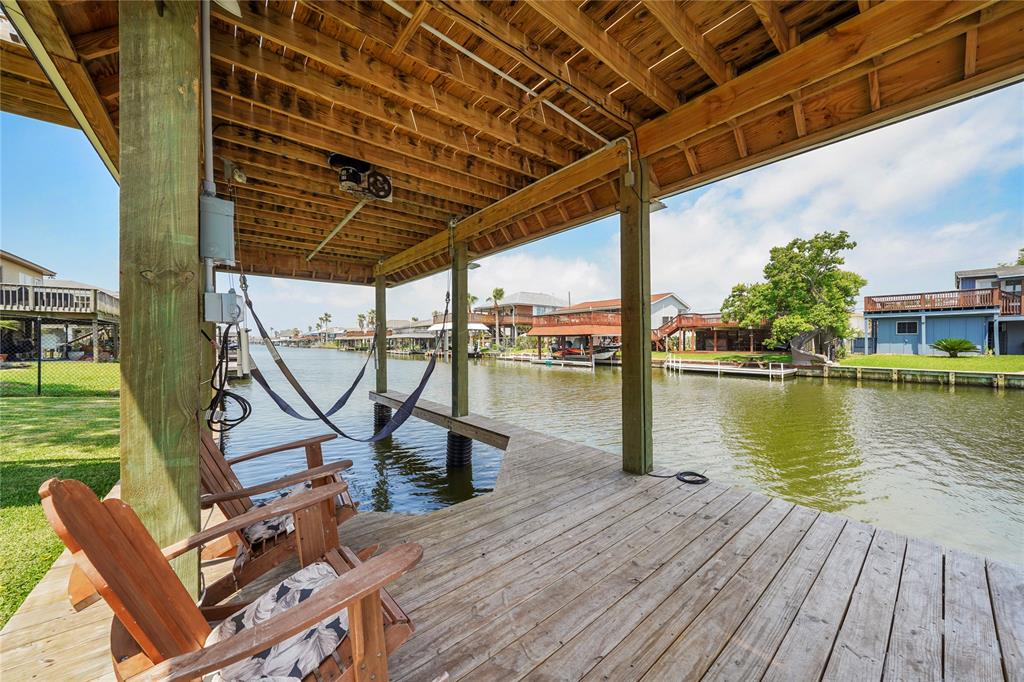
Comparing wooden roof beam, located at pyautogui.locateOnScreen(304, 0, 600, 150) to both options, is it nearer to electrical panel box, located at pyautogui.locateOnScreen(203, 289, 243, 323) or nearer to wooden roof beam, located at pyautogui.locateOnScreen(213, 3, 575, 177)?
wooden roof beam, located at pyautogui.locateOnScreen(213, 3, 575, 177)

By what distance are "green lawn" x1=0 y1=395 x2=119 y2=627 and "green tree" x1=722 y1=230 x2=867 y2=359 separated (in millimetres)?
22630

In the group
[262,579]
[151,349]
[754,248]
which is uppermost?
[754,248]

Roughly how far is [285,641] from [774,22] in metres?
3.40

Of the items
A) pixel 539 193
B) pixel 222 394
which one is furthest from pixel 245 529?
pixel 539 193

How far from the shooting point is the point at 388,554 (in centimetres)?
99

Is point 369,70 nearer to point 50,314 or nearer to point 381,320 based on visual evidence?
point 381,320

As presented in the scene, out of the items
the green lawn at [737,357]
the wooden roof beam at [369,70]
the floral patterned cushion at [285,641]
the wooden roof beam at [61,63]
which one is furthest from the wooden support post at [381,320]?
the green lawn at [737,357]

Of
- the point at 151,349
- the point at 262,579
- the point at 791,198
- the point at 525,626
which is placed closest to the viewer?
the point at 151,349

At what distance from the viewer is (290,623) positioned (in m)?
0.80

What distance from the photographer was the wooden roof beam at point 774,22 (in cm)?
187

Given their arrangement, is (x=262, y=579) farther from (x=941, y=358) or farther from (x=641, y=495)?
(x=941, y=358)

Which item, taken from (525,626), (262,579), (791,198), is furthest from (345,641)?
(791,198)

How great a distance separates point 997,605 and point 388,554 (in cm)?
248

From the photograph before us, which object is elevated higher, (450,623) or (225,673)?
(225,673)
